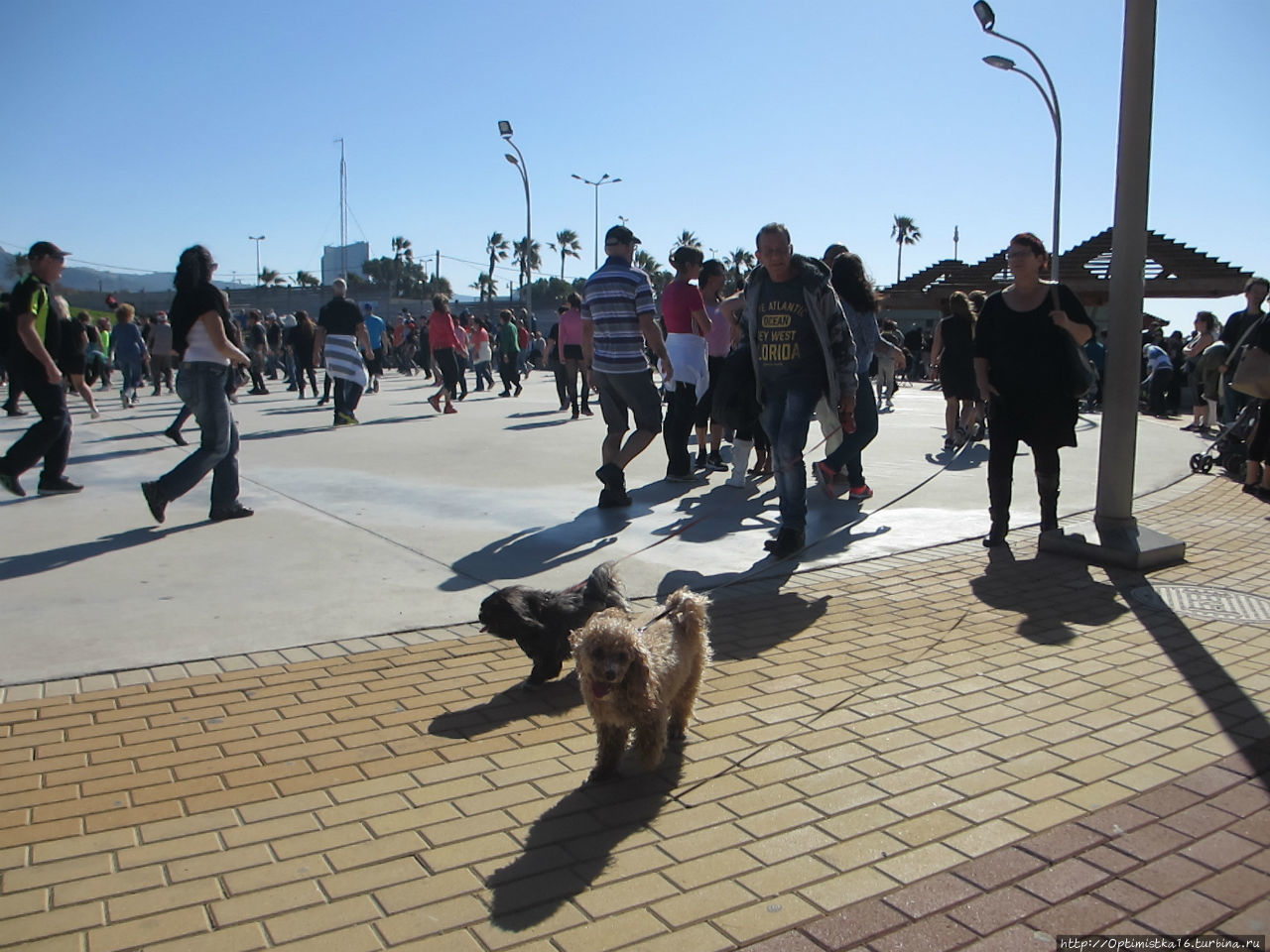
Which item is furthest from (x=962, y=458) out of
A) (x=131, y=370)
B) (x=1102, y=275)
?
(x=1102, y=275)

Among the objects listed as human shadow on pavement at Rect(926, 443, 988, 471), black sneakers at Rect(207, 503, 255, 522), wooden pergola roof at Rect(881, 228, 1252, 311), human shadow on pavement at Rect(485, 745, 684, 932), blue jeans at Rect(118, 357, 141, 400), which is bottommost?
human shadow on pavement at Rect(485, 745, 684, 932)

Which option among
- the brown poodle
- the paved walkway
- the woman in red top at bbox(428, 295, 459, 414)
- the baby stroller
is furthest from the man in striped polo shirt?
the woman in red top at bbox(428, 295, 459, 414)

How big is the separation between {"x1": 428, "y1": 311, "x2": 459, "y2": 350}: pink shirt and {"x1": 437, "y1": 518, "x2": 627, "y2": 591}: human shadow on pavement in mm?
9606

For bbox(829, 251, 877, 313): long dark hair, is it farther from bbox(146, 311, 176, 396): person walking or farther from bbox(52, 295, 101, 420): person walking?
bbox(146, 311, 176, 396): person walking

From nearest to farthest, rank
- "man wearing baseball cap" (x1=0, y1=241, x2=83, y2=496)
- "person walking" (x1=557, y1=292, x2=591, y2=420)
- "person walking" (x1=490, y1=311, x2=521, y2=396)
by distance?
1. "man wearing baseball cap" (x1=0, y1=241, x2=83, y2=496)
2. "person walking" (x1=557, y1=292, x2=591, y2=420)
3. "person walking" (x1=490, y1=311, x2=521, y2=396)

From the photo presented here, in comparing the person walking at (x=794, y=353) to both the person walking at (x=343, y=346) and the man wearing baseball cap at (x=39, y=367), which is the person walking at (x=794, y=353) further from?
the person walking at (x=343, y=346)

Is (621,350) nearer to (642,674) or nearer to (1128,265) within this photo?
(1128,265)

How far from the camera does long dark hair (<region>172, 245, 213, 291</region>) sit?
7.06m

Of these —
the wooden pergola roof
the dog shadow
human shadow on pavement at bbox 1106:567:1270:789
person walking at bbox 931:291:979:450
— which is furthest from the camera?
the wooden pergola roof

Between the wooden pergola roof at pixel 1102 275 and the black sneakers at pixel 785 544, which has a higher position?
the wooden pergola roof at pixel 1102 275

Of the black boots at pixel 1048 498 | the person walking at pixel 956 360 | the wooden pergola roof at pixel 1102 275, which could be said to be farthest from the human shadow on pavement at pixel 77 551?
the wooden pergola roof at pixel 1102 275

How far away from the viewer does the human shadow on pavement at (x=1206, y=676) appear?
3.62 meters

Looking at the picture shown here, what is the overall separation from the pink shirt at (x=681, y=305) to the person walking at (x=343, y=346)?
5.68 metres

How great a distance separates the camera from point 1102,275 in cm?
3067
